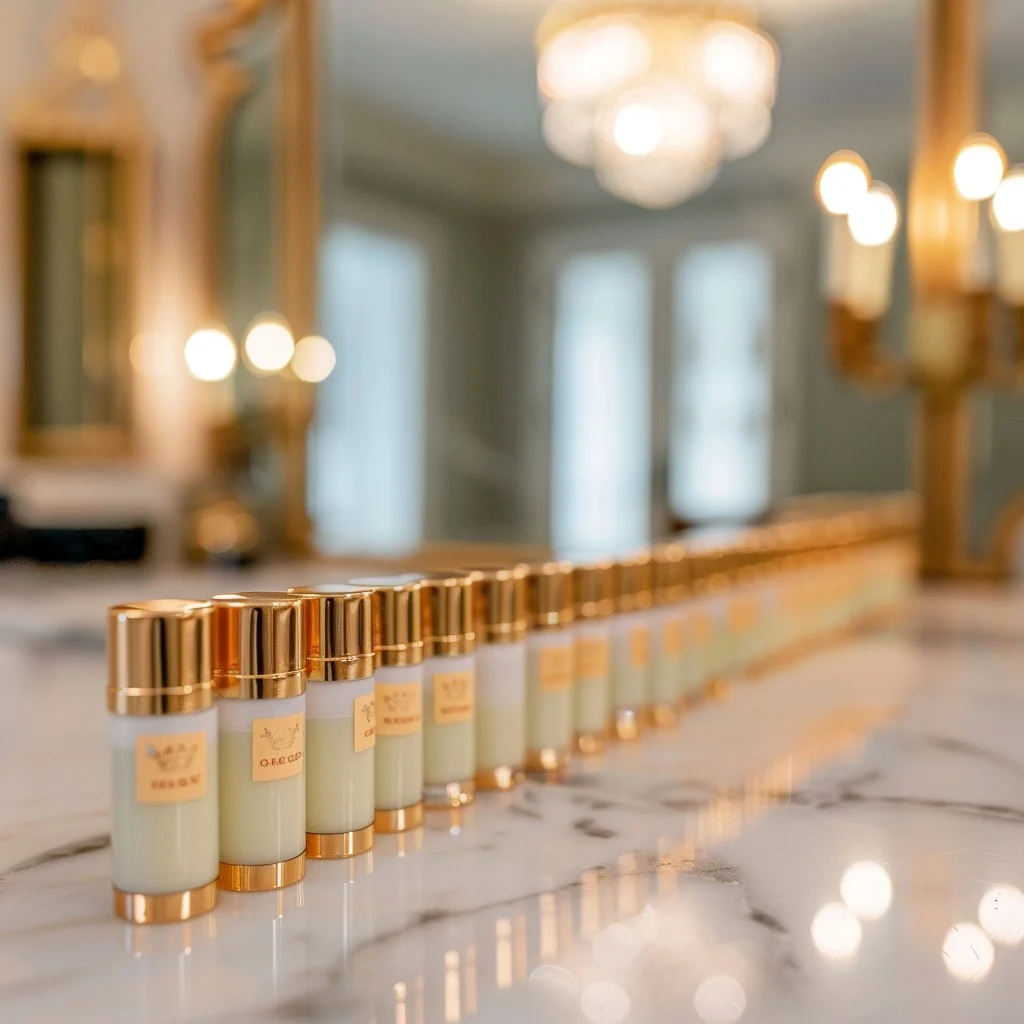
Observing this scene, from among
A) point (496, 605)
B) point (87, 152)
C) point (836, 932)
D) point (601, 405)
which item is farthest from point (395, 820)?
point (87, 152)

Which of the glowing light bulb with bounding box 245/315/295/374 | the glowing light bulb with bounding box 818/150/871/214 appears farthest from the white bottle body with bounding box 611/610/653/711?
the glowing light bulb with bounding box 245/315/295/374

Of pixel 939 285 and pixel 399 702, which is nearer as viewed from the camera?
pixel 399 702

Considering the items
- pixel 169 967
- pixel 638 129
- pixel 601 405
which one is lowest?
pixel 169 967

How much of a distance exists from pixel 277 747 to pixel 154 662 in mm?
87

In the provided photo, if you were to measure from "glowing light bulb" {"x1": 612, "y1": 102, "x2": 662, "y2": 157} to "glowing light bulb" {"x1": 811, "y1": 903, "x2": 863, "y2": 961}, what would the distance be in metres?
1.31

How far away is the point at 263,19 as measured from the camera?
2.16m

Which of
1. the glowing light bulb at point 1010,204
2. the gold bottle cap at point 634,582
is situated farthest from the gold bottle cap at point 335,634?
the glowing light bulb at point 1010,204

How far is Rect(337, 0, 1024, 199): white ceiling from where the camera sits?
160cm

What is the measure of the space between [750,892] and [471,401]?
1.20 metres

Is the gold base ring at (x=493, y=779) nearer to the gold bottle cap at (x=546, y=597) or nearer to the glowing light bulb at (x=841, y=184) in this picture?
the gold bottle cap at (x=546, y=597)

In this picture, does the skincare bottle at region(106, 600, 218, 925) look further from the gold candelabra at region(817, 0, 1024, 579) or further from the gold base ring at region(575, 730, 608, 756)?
the gold candelabra at region(817, 0, 1024, 579)

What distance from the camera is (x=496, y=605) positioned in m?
0.71

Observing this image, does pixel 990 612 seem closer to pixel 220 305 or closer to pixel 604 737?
pixel 604 737

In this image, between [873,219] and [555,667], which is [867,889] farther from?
[873,219]
